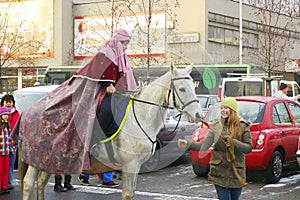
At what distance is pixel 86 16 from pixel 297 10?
1673 centimetres

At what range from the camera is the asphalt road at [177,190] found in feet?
33.2

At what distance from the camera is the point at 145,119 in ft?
23.3

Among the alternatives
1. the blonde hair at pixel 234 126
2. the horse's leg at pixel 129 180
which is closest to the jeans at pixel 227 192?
the blonde hair at pixel 234 126

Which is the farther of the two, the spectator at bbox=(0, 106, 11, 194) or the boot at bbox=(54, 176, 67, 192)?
the boot at bbox=(54, 176, 67, 192)

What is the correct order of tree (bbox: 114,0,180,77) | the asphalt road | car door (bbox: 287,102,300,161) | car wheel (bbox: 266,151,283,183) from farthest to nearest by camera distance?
1. tree (bbox: 114,0,180,77)
2. car door (bbox: 287,102,300,161)
3. car wheel (bbox: 266,151,283,183)
4. the asphalt road

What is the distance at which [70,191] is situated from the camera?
35.5 ft

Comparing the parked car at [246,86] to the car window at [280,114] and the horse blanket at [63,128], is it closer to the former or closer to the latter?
the car window at [280,114]

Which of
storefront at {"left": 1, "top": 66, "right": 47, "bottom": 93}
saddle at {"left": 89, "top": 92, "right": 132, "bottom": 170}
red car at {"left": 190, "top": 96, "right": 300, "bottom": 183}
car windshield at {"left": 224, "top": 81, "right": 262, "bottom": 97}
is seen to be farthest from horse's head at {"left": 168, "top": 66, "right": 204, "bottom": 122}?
storefront at {"left": 1, "top": 66, "right": 47, "bottom": 93}

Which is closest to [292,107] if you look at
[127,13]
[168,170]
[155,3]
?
[168,170]

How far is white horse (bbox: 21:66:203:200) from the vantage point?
6934 mm

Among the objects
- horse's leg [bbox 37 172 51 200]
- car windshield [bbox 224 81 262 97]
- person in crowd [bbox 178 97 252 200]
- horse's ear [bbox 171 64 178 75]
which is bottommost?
horse's leg [bbox 37 172 51 200]

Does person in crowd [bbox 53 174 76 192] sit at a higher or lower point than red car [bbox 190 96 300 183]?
lower

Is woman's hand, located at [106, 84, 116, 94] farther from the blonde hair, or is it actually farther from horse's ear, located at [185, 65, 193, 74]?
the blonde hair

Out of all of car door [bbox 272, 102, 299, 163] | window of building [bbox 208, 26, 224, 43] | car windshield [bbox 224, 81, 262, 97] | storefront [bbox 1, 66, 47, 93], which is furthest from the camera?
storefront [bbox 1, 66, 47, 93]
